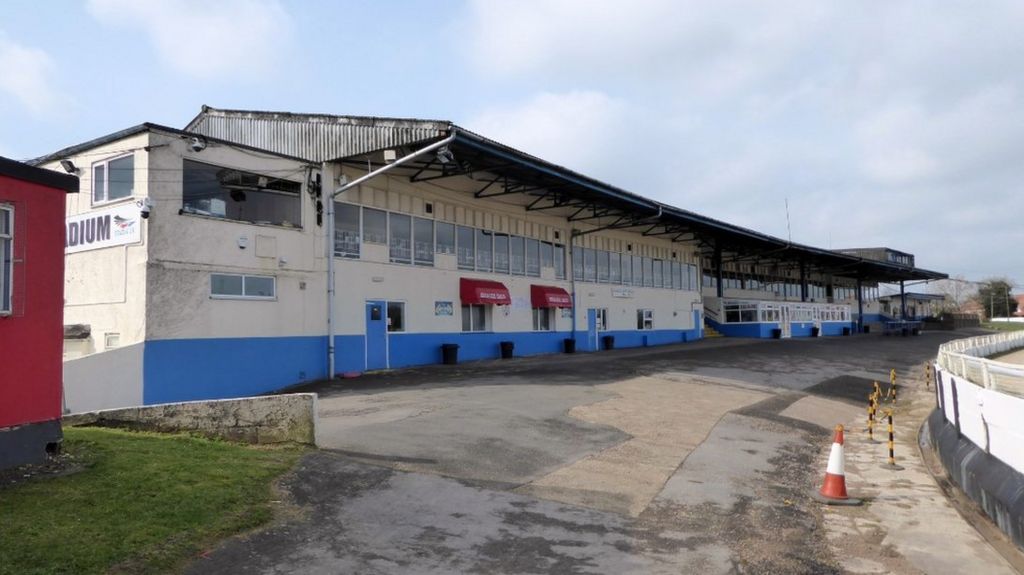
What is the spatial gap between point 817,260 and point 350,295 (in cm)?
4793

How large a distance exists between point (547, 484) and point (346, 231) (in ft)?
46.7

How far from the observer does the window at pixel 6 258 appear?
707 centimetres

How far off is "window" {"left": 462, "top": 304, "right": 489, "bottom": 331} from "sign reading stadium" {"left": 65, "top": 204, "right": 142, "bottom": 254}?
12154 millimetres

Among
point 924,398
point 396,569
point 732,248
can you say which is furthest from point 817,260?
point 396,569

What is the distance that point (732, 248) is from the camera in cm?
4659

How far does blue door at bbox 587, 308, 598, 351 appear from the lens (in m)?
32.3

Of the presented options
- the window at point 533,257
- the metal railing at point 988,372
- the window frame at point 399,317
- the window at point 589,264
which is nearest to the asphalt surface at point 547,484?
the metal railing at point 988,372

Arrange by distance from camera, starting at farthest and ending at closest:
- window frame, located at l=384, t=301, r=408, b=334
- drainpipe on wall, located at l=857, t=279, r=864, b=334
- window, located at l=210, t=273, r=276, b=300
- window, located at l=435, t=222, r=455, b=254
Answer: drainpipe on wall, located at l=857, t=279, r=864, b=334, window, located at l=435, t=222, r=455, b=254, window frame, located at l=384, t=301, r=408, b=334, window, located at l=210, t=273, r=276, b=300

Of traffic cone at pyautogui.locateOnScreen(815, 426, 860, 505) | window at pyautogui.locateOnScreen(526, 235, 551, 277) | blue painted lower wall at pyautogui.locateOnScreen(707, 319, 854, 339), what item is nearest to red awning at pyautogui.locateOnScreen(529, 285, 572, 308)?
window at pyautogui.locateOnScreen(526, 235, 551, 277)

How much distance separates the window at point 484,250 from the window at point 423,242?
109 inches

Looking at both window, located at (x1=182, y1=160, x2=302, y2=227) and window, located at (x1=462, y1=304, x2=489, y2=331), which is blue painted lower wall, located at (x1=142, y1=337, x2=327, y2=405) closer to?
window, located at (x1=182, y1=160, x2=302, y2=227)

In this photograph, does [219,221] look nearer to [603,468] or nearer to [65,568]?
[603,468]

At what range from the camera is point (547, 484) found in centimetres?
838

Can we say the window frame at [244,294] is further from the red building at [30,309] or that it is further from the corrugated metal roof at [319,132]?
the red building at [30,309]
